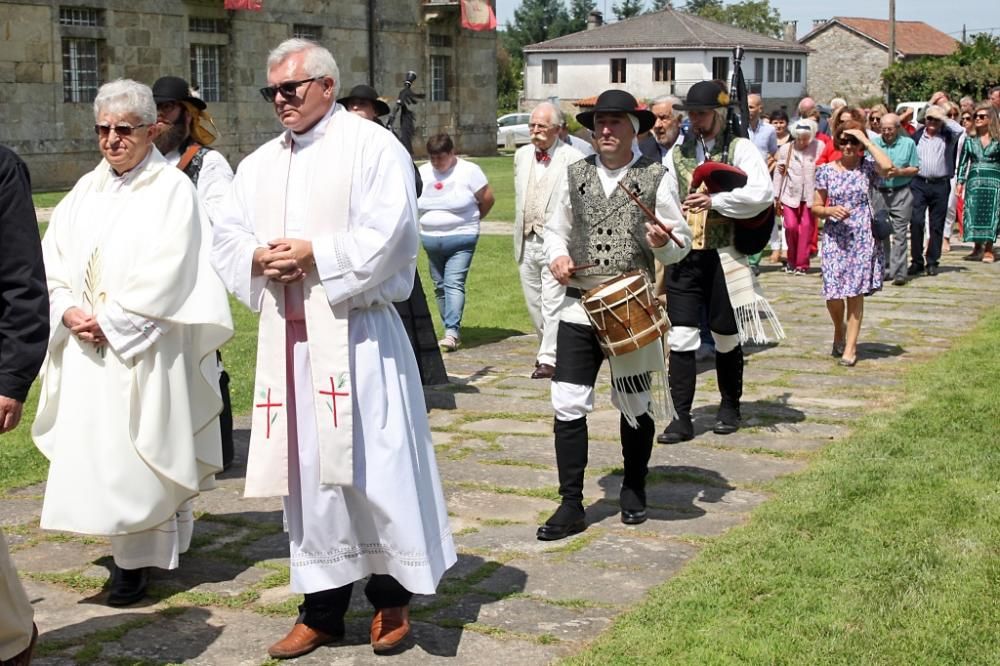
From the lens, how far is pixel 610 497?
695 cm

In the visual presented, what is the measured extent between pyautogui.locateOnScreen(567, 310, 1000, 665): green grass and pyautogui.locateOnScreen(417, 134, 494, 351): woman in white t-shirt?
4324 millimetres

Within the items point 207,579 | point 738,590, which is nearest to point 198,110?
point 207,579

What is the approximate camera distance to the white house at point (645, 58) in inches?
Result: 3086

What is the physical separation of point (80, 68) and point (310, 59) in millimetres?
27153

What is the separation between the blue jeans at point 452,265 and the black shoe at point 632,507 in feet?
16.6

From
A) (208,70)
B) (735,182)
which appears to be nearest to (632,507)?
(735,182)

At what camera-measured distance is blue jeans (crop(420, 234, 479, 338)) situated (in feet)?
37.2

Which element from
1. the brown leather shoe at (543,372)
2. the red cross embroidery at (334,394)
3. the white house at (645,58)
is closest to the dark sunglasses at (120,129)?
the red cross embroidery at (334,394)

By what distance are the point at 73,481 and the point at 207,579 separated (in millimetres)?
738

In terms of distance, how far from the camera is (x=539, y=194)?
10.0m

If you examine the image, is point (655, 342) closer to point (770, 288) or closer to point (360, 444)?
point (360, 444)

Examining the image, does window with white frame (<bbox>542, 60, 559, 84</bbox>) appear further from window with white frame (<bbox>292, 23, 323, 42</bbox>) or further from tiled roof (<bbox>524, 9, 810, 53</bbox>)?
window with white frame (<bbox>292, 23, 323, 42</bbox>)

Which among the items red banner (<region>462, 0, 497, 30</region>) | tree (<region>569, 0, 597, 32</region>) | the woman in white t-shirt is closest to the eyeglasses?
the woman in white t-shirt

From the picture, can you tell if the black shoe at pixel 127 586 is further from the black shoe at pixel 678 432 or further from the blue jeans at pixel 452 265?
the blue jeans at pixel 452 265
